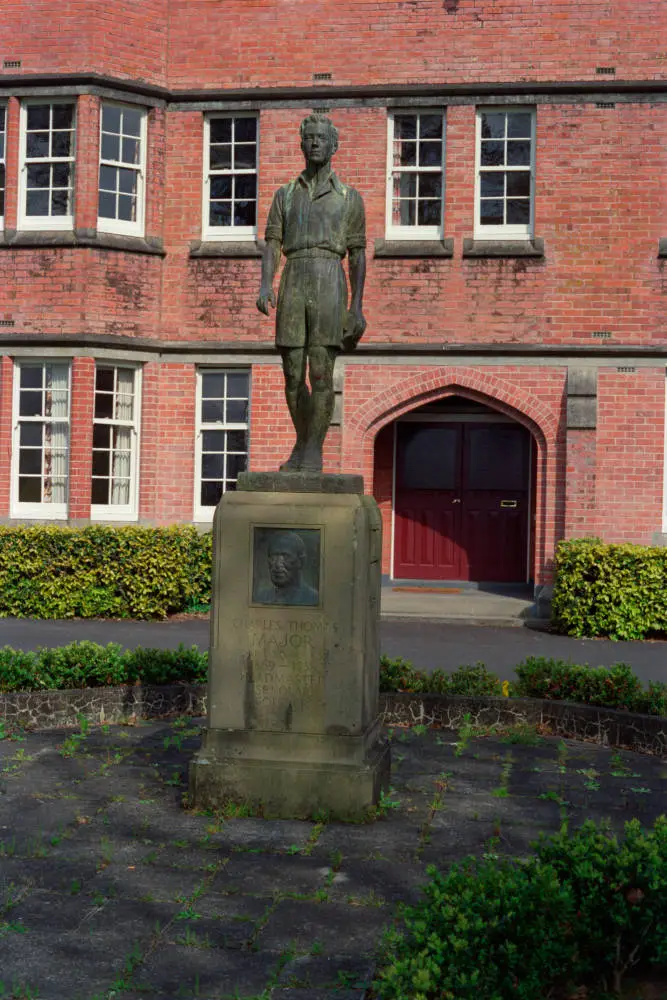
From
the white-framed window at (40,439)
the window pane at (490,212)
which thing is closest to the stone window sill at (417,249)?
the window pane at (490,212)

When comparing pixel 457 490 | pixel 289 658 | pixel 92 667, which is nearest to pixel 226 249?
pixel 457 490

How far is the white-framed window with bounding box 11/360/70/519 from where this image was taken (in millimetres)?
16312

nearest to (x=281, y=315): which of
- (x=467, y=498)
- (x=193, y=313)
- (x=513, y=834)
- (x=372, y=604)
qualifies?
(x=372, y=604)

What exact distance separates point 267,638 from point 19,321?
11.1m

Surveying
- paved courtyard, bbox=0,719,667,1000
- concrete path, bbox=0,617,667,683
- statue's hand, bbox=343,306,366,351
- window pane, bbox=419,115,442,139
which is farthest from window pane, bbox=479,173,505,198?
paved courtyard, bbox=0,719,667,1000

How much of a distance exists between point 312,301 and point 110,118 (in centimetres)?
1087

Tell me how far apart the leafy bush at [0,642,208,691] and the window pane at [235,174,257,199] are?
921 centimetres

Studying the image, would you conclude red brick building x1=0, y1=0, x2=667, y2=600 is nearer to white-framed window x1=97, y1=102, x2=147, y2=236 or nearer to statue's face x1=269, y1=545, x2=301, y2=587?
white-framed window x1=97, y1=102, x2=147, y2=236

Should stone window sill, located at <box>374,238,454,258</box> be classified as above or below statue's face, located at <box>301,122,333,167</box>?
above

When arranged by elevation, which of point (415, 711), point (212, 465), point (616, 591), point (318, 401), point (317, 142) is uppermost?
point (317, 142)

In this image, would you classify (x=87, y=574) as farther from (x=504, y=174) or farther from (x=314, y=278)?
(x=314, y=278)

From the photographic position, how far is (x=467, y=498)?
58.1ft

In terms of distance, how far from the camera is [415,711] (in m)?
8.91

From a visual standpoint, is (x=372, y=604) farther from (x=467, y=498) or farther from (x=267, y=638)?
(x=467, y=498)
